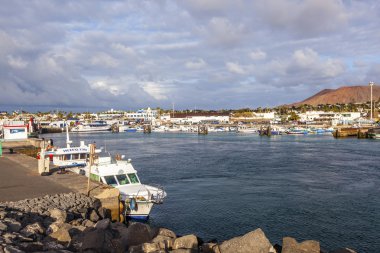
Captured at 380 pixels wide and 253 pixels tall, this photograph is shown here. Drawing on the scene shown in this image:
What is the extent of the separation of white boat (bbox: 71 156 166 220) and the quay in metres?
0.98

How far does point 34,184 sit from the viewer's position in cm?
2248

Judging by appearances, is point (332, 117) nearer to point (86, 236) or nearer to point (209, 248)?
point (209, 248)

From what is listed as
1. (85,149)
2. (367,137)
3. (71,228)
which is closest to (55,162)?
(85,149)

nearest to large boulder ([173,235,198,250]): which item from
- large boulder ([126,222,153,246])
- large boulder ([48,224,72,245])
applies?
large boulder ([126,222,153,246])

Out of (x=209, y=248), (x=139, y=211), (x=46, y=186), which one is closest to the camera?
(x=209, y=248)

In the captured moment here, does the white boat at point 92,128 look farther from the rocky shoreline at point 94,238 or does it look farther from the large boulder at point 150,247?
the large boulder at point 150,247

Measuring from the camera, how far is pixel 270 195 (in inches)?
1201

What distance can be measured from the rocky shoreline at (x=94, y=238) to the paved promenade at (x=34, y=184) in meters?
3.15

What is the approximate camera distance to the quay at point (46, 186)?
64.0ft

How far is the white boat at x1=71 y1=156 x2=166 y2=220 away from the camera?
21.0 metres

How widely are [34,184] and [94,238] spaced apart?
11429 mm

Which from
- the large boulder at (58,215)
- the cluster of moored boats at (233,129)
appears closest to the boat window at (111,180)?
the large boulder at (58,215)

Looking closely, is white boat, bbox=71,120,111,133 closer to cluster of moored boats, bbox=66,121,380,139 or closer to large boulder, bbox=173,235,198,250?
cluster of moored boats, bbox=66,121,380,139

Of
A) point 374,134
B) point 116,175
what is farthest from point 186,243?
point 374,134
